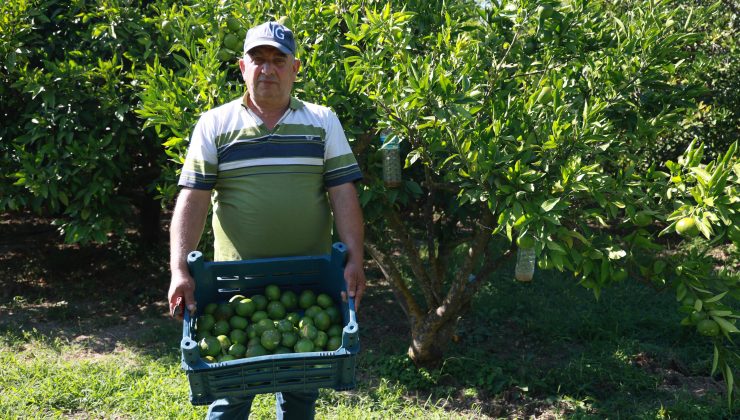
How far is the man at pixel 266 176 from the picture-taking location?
274cm

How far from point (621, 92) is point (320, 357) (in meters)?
2.04

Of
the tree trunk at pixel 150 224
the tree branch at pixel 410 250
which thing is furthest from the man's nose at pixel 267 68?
the tree trunk at pixel 150 224

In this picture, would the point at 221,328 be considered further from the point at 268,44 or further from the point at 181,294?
the point at 268,44

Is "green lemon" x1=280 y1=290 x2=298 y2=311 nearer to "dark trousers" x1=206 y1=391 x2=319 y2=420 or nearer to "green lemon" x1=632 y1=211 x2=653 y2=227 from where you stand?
"dark trousers" x1=206 y1=391 x2=319 y2=420

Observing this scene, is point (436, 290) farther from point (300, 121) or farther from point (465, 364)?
point (300, 121)

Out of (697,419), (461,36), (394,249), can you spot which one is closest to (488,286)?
(394,249)

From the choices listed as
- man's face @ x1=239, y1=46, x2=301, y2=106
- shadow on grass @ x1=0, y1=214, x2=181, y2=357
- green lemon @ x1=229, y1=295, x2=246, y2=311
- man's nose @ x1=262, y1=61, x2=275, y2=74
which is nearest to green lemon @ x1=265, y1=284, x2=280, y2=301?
green lemon @ x1=229, y1=295, x2=246, y2=311

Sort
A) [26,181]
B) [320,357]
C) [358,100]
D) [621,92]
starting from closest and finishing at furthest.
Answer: [320,357], [621,92], [358,100], [26,181]

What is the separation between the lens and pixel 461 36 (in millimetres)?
3744

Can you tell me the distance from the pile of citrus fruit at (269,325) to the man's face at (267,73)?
751 mm

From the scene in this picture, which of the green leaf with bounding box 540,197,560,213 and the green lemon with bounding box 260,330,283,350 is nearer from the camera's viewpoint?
the green lemon with bounding box 260,330,283,350

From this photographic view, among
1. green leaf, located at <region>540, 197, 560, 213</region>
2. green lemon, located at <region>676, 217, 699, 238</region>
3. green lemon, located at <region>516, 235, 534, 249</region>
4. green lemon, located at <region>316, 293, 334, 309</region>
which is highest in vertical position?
green leaf, located at <region>540, 197, 560, 213</region>

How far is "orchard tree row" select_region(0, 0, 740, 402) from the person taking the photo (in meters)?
3.06

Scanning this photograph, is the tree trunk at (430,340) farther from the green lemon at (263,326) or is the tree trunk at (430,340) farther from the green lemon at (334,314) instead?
the green lemon at (263,326)
